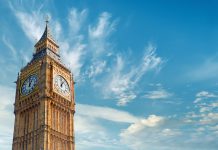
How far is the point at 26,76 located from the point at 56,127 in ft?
51.2

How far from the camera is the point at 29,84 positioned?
82062 millimetres

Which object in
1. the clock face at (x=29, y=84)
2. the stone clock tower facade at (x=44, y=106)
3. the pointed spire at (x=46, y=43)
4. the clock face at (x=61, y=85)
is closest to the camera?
the stone clock tower facade at (x=44, y=106)

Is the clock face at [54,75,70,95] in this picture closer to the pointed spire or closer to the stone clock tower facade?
the stone clock tower facade

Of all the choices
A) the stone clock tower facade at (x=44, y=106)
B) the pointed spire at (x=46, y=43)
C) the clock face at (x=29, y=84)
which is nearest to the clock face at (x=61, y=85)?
the stone clock tower facade at (x=44, y=106)

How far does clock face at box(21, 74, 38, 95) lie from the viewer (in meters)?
80.8

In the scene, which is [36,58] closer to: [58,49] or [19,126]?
[58,49]

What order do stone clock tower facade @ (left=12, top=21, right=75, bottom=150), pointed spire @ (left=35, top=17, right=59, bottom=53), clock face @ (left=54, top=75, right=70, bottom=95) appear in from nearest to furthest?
stone clock tower facade @ (left=12, top=21, right=75, bottom=150) → clock face @ (left=54, top=75, right=70, bottom=95) → pointed spire @ (left=35, top=17, right=59, bottom=53)

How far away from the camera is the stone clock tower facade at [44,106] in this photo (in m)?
73.6

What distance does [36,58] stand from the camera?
87.4 metres

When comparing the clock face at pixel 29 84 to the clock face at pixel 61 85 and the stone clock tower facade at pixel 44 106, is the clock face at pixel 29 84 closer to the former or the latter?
the stone clock tower facade at pixel 44 106

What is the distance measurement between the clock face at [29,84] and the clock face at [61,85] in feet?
15.4

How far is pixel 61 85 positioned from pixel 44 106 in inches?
358

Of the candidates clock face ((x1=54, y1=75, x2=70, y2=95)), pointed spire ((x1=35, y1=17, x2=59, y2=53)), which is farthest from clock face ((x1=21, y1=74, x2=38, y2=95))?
pointed spire ((x1=35, y1=17, x2=59, y2=53))

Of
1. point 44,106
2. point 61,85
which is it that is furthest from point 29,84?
point 44,106
